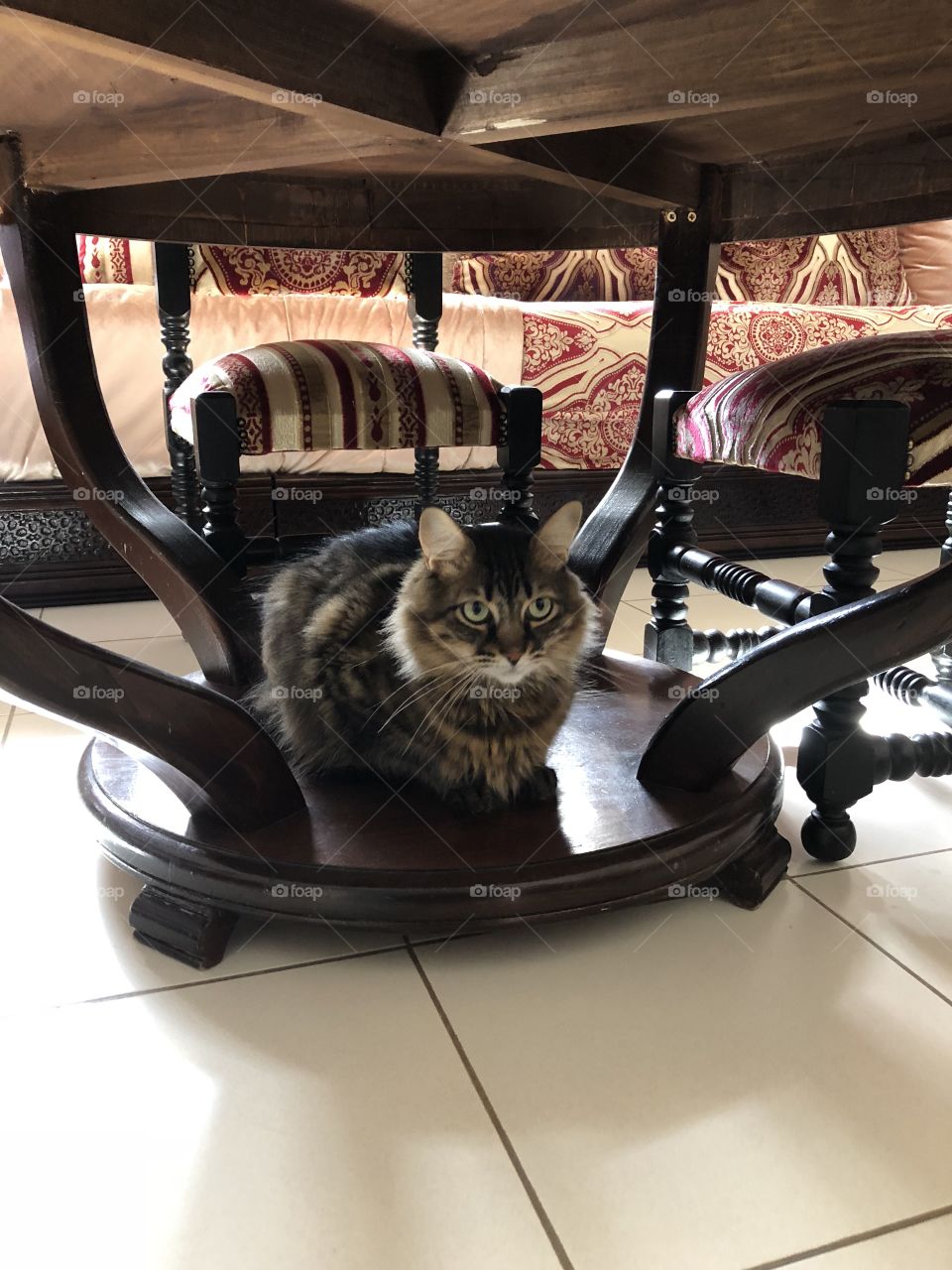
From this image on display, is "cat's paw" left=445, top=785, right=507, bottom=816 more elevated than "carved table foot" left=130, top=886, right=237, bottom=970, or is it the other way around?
"cat's paw" left=445, top=785, right=507, bottom=816

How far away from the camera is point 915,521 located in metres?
3.12

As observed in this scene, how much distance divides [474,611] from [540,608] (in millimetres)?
86

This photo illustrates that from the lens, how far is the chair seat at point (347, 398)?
138cm

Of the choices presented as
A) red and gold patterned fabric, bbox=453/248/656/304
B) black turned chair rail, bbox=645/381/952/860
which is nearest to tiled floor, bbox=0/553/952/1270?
black turned chair rail, bbox=645/381/952/860

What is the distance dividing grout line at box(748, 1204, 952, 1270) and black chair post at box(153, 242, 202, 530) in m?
1.69

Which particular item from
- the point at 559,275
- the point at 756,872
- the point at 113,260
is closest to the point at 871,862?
the point at 756,872

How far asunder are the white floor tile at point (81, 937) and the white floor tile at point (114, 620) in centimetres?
92

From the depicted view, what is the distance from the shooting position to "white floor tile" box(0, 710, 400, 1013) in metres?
0.99

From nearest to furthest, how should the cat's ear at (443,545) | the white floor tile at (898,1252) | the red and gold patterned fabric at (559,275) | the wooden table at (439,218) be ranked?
the white floor tile at (898,1252), the wooden table at (439,218), the cat's ear at (443,545), the red and gold patterned fabric at (559,275)

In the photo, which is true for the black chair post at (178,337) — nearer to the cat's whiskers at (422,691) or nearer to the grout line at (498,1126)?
the cat's whiskers at (422,691)

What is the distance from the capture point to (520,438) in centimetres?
157

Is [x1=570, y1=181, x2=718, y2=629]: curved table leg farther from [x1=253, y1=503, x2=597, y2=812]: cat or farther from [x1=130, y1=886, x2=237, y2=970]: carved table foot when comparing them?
[x1=130, y1=886, x2=237, y2=970]: carved table foot

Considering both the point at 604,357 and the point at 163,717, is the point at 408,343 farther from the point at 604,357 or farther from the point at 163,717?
the point at 163,717

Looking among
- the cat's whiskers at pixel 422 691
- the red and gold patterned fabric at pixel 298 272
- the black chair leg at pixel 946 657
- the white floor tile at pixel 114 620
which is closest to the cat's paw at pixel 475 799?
the cat's whiskers at pixel 422 691
